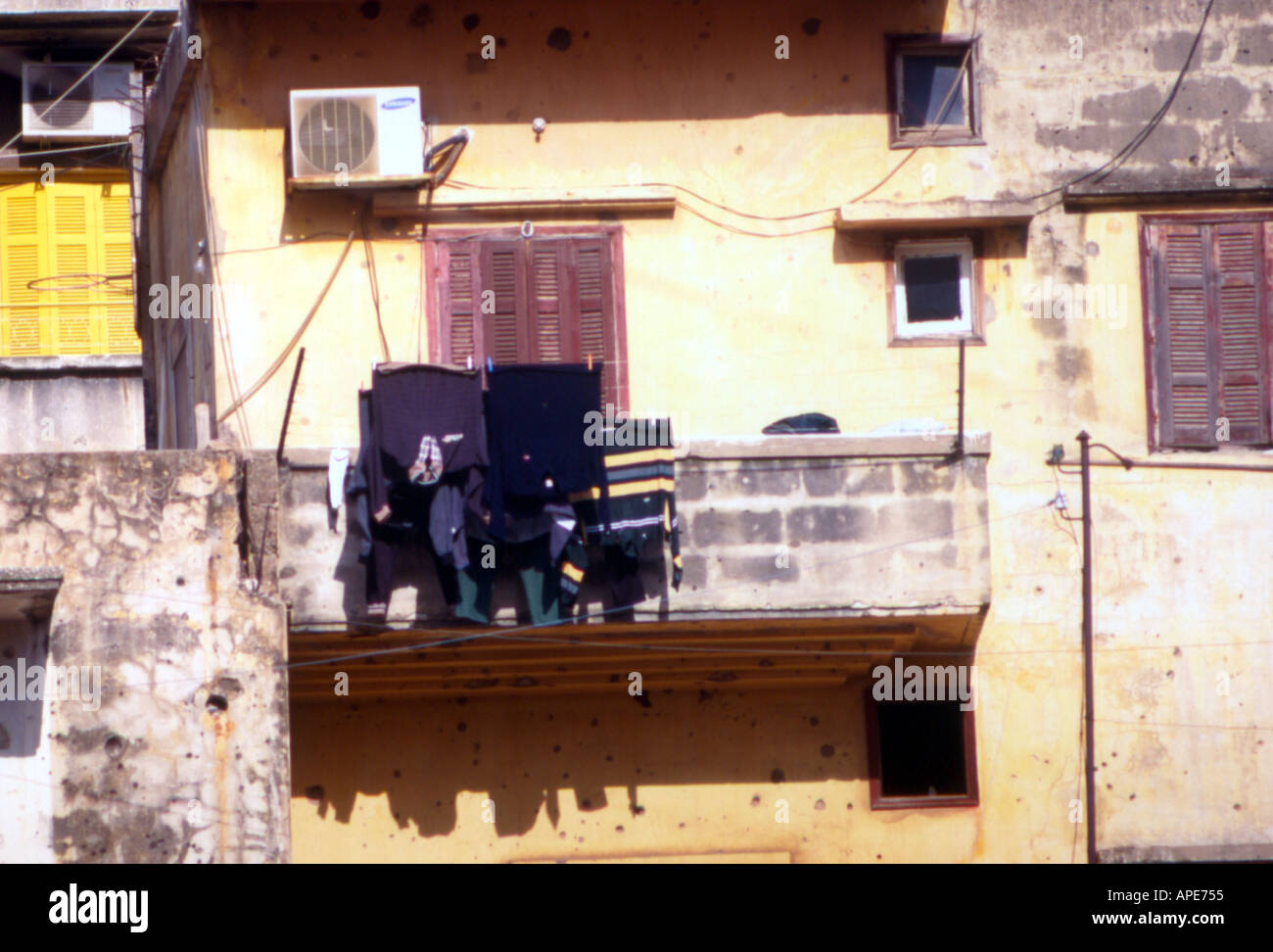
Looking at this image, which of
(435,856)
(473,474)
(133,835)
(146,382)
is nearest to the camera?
(133,835)

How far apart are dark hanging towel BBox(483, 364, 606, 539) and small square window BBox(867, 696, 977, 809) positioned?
9.54 feet

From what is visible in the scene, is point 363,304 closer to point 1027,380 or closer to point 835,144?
point 835,144

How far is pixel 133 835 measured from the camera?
11.1m

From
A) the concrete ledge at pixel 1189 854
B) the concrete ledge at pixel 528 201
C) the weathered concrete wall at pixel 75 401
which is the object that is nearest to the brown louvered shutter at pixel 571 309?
the concrete ledge at pixel 528 201

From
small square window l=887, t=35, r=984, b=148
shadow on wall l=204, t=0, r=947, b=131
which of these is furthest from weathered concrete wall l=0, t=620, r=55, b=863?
small square window l=887, t=35, r=984, b=148

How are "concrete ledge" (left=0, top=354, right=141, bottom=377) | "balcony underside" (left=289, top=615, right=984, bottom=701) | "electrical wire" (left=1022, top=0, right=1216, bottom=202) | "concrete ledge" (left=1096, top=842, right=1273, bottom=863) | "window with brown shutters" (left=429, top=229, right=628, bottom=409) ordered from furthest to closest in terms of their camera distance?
1. "concrete ledge" (left=0, top=354, right=141, bottom=377)
2. "electrical wire" (left=1022, top=0, right=1216, bottom=202)
3. "window with brown shutters" (left=429, top=229, right=628, bottom=409)
4. "concrete ledge" (left=1096, top=842, right=1273, bottom=863)
5. "balcony underside" (left=289, top=615, right=984, bottom=701)

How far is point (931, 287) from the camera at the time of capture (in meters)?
14.0

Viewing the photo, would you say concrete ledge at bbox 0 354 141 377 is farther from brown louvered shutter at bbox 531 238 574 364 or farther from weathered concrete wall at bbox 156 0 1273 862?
brown louvered shutter at bbox 531 238 574 364

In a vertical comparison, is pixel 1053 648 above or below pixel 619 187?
below

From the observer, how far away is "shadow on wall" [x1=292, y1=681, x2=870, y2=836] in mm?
13406

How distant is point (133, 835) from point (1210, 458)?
24.3 ft

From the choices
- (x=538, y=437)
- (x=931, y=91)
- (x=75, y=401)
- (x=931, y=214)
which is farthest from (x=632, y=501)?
(x=75, y=401)

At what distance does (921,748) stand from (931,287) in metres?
3.15

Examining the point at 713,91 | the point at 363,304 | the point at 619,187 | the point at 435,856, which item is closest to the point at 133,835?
the point at 435,856
